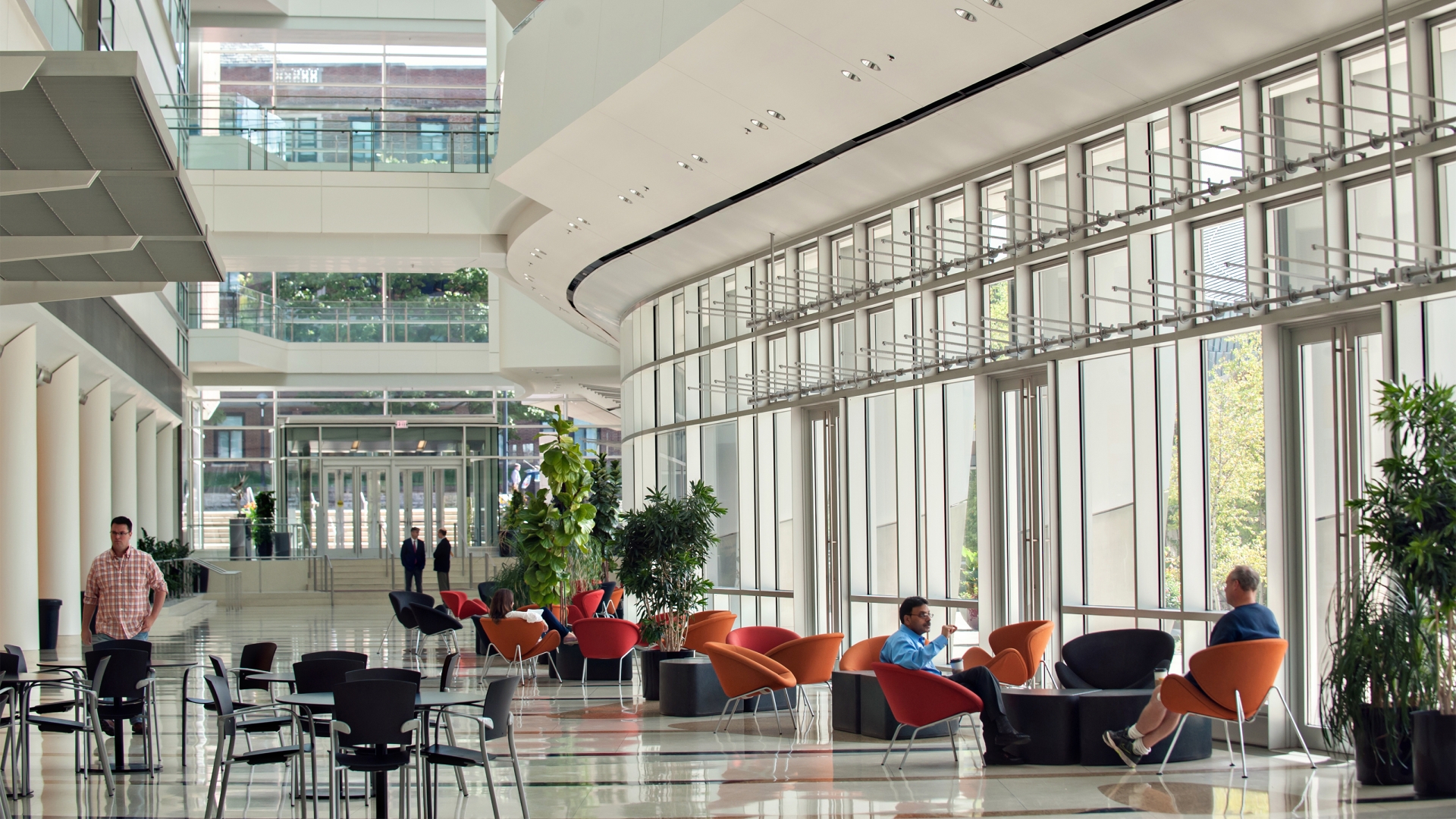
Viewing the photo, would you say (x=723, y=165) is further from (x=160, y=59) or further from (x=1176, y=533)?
(x=160, y=59)

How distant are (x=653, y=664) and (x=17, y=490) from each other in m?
8.56

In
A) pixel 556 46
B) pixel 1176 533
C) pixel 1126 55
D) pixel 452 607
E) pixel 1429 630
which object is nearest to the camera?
pixel 1429 630

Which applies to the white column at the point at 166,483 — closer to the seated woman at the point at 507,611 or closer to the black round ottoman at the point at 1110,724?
the seated woman at the point at 507,611

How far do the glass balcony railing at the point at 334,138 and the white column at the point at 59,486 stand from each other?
11.7 feet

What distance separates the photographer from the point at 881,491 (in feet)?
40.3

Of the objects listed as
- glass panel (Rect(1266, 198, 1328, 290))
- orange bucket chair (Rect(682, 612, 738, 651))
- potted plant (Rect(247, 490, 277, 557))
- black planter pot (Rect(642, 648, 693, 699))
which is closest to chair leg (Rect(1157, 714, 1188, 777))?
glass panel (Rect(1266, 198, 1328, 290))

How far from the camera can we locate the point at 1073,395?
9766 mm

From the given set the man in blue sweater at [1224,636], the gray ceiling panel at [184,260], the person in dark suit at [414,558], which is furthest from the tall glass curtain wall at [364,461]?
the man in blue sweater at [1224,636]

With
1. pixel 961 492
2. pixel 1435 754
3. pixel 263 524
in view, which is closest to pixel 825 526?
pixel 961 492

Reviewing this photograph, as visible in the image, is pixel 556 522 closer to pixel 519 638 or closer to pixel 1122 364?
pixel 519 638

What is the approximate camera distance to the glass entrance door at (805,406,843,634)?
42.7 ft

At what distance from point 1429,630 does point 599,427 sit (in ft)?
121

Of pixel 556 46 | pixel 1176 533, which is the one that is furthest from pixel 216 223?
pixel 1176 533

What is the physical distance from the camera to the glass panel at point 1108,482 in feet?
30.6
